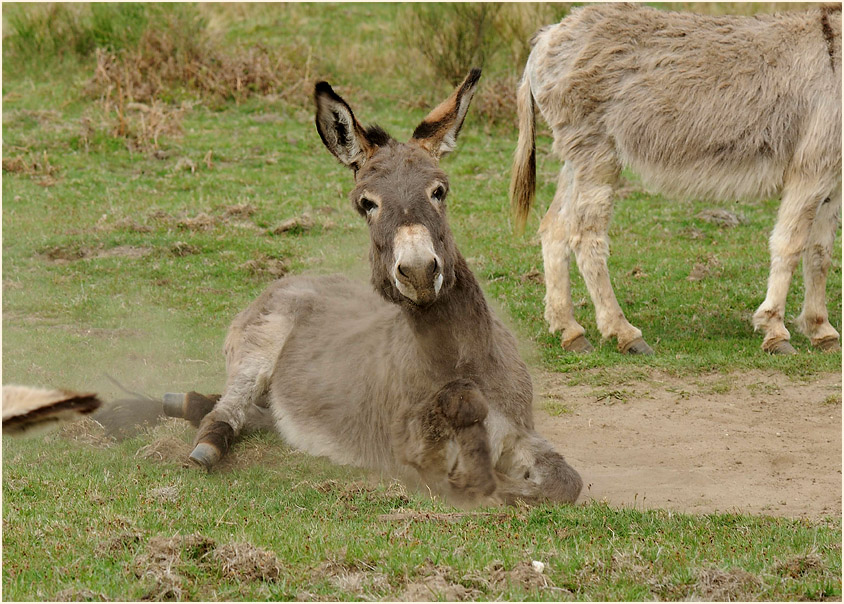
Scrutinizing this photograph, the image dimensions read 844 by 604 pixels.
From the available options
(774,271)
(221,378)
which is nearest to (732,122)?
(774,271)

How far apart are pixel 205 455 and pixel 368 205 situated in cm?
189

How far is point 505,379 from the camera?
5.03 m

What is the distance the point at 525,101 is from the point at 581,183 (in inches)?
43.6

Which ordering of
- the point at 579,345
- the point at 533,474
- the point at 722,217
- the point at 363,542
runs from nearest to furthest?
the point at 363,542, the point at 533,474, the point at 579,345, the point at 722,217

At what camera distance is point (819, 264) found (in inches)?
330

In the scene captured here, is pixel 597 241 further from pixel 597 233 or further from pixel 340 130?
pixel 340 130

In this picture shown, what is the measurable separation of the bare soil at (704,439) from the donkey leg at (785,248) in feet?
2.10

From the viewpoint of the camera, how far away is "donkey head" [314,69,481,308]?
4414mm

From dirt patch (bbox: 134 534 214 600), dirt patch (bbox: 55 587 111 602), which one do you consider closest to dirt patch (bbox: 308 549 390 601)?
dirt patch (bbox: 134 534 214 600)

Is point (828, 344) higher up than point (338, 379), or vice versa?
point (338, 379)

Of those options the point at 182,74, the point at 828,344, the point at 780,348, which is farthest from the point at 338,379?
the point at 182,74

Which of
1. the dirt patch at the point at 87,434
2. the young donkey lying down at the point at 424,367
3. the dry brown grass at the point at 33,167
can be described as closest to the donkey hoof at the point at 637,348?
the young donkey lying down at the point at 424,367

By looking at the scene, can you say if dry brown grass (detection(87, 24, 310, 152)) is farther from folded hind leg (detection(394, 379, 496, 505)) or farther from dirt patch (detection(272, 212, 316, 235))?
folded hind leg (detection(394, 379, 496, 505))

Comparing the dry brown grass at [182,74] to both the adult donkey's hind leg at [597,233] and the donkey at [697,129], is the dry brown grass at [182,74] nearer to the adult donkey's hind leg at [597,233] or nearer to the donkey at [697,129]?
the donkey at [697,129]
